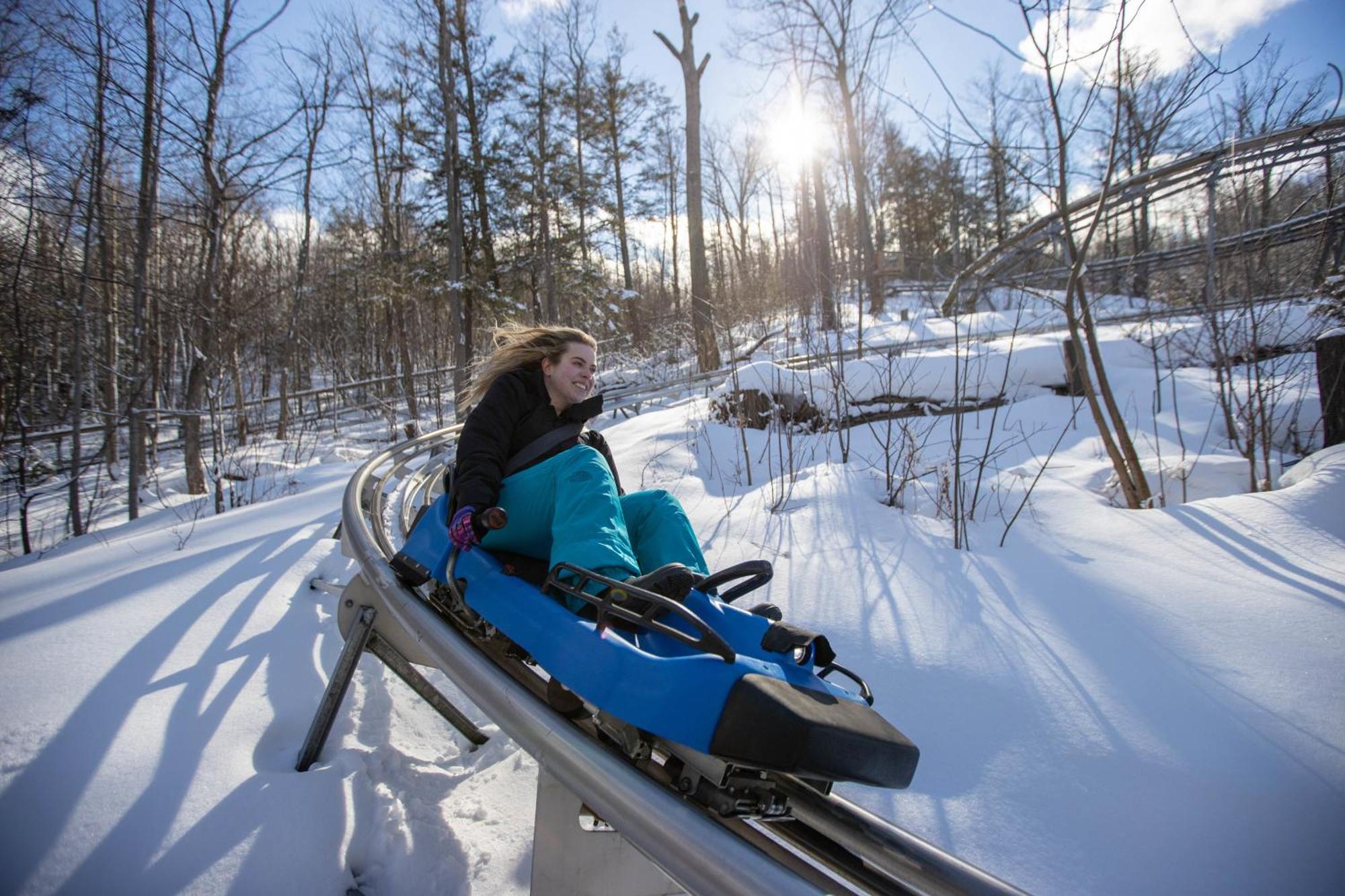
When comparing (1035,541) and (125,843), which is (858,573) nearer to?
(1035,541)

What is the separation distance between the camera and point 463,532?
1.80 m

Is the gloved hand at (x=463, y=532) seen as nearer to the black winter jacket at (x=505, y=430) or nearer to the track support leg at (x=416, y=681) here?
the black winter jacket at (x=505, y=430)

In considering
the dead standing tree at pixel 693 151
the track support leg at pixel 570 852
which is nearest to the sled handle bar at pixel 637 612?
the track support leg at pixel 570 852

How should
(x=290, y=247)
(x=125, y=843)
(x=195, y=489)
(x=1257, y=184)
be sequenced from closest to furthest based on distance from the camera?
(x=125, y=843)
(x=1257, y=184)
(x=195, y=489)
(x=290, y=247)

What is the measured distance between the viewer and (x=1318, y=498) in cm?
290

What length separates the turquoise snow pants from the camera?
171 cm

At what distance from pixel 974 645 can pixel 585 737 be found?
5.36 ft

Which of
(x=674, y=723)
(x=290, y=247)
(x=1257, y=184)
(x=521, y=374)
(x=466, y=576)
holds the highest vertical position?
(x=290, y=247)

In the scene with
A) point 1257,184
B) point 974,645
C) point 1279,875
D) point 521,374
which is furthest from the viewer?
point 1257,184

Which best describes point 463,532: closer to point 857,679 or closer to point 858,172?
point 857,679

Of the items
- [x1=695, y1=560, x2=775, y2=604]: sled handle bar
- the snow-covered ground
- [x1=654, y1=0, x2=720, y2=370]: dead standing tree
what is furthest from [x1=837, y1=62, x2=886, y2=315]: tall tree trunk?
[x1=695, y1=560, x2=775, y2=604]: sled handle bar

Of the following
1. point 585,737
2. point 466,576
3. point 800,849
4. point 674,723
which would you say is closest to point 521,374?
point 466,576

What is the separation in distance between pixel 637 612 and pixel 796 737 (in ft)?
1.81

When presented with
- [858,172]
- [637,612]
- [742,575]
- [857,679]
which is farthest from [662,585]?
[858,172]
